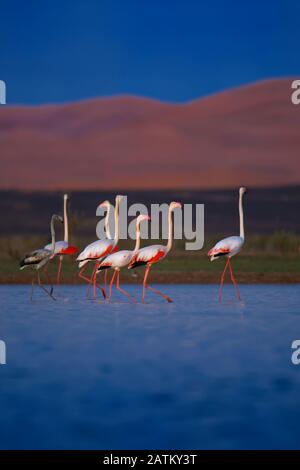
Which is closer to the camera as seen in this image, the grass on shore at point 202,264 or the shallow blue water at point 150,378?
the shallow blue water at point 150,378

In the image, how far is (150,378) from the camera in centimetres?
806

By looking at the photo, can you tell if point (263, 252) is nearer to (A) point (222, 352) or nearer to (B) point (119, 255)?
(B) point (119, 255)

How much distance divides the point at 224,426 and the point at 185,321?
610 cm

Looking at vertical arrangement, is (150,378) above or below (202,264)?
below

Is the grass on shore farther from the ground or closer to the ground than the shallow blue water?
farther from the ground

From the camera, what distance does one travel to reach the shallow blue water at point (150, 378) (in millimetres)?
6086

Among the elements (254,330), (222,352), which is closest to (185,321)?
(254,330)

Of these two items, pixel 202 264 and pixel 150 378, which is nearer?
pixel 150 378

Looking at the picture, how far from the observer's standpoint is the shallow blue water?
6.09 m

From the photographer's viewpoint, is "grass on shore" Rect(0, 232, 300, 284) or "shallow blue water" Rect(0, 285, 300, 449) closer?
"shallow blue water" Rect(0, 285, 300, 449)

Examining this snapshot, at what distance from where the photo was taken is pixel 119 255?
614 inches

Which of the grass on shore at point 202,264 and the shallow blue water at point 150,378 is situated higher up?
the grass on shore at point 202,264

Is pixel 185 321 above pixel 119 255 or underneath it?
underneath
